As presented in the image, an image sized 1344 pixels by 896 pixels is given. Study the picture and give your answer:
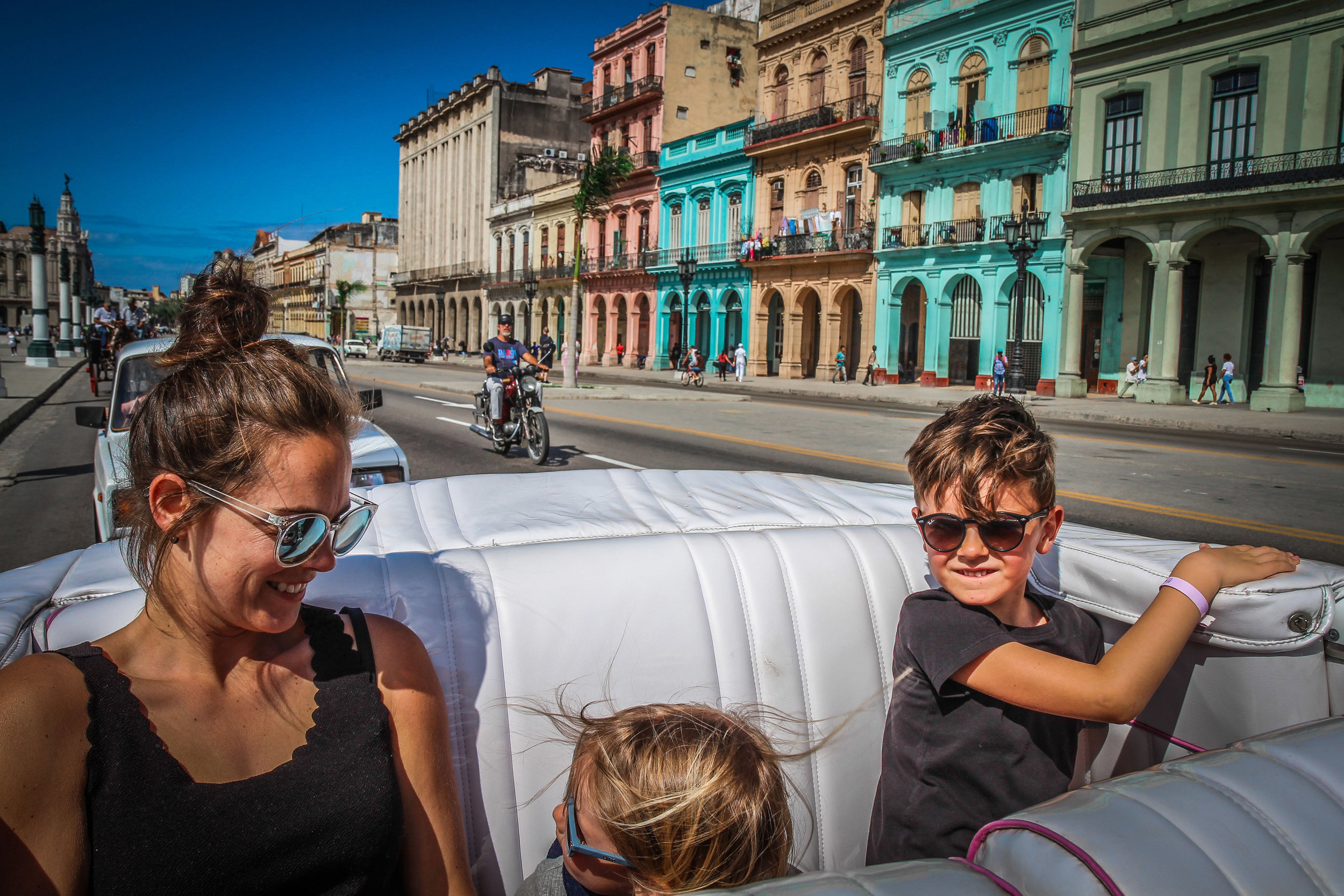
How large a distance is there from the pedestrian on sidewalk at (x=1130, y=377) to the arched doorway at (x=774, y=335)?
46.8 feet

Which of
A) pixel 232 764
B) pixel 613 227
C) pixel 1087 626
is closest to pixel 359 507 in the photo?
pixel 232 764

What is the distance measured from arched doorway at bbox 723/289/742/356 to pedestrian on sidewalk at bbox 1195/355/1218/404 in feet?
61.3

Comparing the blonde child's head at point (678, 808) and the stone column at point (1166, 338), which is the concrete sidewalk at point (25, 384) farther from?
the stone column at point (1166, 338)

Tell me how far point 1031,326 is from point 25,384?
2718cm

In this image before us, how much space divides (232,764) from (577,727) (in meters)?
0.68

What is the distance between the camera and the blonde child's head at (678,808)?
123cm

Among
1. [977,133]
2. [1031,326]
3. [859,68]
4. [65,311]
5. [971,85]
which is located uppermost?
[859,68]

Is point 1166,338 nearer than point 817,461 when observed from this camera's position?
No

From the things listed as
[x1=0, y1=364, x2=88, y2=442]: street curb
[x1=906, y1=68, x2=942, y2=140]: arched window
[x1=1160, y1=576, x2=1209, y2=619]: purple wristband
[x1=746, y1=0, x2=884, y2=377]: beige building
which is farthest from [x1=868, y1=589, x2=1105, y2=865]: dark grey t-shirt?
[x1=746, y1=0, x2=884, y2=377]: beige building

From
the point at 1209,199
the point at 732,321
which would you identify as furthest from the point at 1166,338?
the point at 732,321

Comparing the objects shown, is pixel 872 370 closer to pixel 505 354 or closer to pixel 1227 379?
pixel 1227 379

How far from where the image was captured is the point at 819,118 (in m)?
33.5

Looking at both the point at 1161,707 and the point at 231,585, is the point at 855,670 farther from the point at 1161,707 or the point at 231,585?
the point at 231,585

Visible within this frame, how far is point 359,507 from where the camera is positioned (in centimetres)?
148
